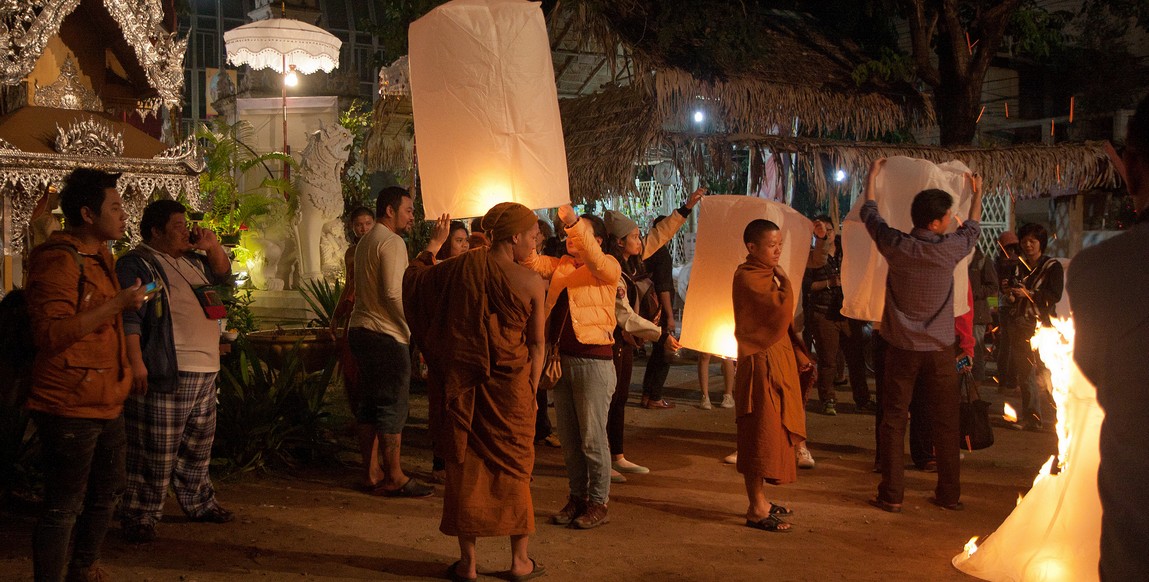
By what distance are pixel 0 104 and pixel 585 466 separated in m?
5.23

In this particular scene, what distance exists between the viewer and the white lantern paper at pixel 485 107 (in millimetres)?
4574

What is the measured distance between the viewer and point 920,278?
5461 mm

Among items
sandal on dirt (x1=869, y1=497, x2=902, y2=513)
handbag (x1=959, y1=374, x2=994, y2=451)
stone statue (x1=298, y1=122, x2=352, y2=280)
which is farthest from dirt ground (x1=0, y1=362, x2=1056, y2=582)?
stone statue (x1=298, y1=122, x2=352, y2=280)

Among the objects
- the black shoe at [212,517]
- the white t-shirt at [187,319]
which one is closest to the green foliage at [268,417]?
the black shoe at [212,517]

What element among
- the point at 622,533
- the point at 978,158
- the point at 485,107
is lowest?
the point at 622,533

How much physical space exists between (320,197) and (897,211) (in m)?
8.03

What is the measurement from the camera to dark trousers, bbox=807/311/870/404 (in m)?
8.86

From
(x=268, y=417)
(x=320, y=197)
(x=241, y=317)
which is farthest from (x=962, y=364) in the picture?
(x=320, y=197)

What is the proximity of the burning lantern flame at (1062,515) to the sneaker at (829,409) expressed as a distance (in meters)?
4.25

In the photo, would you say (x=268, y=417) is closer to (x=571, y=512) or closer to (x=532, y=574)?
(x=571, y=512)

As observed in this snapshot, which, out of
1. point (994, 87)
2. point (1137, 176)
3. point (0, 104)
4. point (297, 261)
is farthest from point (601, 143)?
point (994, 87)

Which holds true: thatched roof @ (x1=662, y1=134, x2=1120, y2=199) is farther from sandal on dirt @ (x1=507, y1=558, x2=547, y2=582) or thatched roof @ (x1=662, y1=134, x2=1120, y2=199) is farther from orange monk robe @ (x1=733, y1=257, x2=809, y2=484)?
sandal on dirt @ (x1=507, y1=558, x2=547, y2=582)

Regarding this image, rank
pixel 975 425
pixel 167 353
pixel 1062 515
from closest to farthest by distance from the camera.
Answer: pixel 1062 515
pixel 167 353
pixel 975 425

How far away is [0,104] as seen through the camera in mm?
6934
